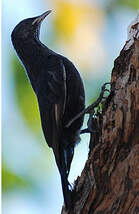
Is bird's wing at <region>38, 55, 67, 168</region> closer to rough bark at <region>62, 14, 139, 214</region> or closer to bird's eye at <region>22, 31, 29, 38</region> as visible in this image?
bird's eye at <region>22, 31, 29, 38</region>

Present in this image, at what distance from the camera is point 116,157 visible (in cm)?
329

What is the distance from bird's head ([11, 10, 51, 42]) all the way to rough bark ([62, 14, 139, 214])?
6.70 feet

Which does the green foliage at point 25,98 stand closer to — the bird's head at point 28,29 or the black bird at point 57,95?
the black bird at point 57,95

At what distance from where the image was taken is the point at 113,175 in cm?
324

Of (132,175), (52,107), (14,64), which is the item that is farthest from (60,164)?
(14,64)

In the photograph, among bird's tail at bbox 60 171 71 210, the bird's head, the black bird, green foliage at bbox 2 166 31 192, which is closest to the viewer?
bird's tail at bbox 60 171 71 210

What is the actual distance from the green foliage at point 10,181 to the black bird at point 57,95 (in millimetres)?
752

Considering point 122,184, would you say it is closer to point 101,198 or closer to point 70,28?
point 101,198

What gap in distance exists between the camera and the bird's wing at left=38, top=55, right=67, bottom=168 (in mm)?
4508

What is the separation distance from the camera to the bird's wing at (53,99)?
14.8 feet

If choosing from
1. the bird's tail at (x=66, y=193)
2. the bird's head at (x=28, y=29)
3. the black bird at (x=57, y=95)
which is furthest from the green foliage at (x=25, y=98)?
the bird's tail at (x=66, y=193)

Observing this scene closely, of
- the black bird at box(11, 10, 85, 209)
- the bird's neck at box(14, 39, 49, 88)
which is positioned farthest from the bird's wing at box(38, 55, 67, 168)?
the bird's neck at box(14, 39, 49, 88)

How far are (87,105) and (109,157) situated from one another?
1.67 metres

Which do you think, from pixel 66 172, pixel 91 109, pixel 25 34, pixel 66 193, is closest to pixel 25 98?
pixel 25 34
